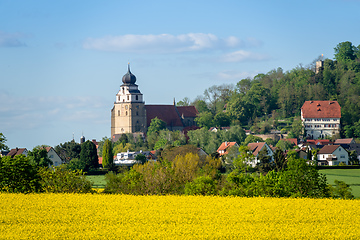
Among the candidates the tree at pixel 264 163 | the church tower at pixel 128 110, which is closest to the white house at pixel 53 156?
the tree at pixel 264 163

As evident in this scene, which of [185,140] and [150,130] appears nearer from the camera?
[185,140]

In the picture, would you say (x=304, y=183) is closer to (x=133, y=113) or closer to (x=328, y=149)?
(x=328, y=149)

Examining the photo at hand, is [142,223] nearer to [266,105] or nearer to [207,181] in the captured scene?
[207,181]

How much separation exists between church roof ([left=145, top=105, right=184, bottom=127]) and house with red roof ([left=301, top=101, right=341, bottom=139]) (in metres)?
30.8

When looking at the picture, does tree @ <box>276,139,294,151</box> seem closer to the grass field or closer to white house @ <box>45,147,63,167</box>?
the grass field

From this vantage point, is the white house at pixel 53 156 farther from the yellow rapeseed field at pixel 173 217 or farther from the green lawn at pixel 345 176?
the yellow rapeseed field at pixel 173 217

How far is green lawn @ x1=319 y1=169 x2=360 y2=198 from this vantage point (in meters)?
67.3

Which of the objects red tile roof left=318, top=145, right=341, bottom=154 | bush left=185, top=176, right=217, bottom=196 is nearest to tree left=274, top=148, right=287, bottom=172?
red tile roof left=318, top=145, right=341, bottom=154

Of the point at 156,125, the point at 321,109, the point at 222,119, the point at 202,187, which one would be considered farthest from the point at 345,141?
the point at 202,187

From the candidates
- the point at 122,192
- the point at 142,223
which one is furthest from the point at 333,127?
the point at 142,223

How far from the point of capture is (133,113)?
15750 cm

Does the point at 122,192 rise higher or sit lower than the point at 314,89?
lower

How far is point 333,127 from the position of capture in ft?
→ 492

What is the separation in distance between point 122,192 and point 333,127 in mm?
116252
